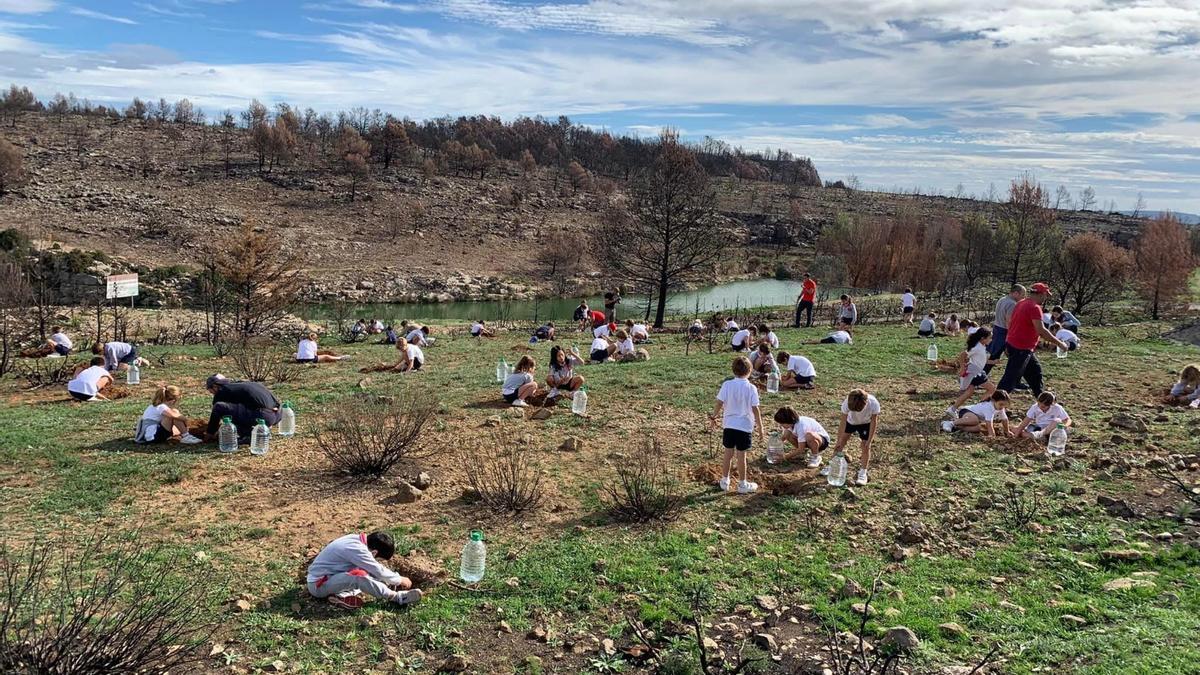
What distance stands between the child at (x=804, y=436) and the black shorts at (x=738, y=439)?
1224 mm

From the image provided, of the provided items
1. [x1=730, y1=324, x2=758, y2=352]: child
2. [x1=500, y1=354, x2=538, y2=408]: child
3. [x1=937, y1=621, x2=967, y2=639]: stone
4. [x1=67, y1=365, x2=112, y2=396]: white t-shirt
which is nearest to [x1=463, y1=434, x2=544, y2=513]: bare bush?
[x1=500, y1=354, x2=538, y2=408]: child

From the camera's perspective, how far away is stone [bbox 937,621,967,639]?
14.7 ft

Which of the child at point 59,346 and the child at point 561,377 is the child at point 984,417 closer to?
the child at point 561,377

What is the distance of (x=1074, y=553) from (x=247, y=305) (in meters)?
17.3

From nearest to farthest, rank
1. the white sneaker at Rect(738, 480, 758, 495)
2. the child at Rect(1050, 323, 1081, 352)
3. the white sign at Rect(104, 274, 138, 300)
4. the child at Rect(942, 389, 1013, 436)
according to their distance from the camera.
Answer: the white sneaker at Rect(738, 480, 758, 495) < the child at Rect(942, 389, 1013, 436) < the child at Rect(1050, 323, 1081, 352) < the white sign at Rect(104, 274, 138, 300)

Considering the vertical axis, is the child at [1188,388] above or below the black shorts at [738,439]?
above

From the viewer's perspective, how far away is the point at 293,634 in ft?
14.3

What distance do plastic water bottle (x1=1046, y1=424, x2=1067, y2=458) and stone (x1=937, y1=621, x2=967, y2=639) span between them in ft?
14.2

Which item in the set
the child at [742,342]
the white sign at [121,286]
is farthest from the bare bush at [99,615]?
the child at [742,342]

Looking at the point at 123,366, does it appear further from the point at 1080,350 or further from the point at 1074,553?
the point at 1080,350

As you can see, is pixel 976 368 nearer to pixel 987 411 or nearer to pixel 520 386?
pixel 987 411

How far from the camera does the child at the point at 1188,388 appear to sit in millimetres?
9898

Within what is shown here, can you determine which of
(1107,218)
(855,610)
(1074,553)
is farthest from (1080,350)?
(1107,218)

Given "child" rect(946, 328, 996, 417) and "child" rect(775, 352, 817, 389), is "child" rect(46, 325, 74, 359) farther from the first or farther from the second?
"child" rect(946, 328, 996, 417)
